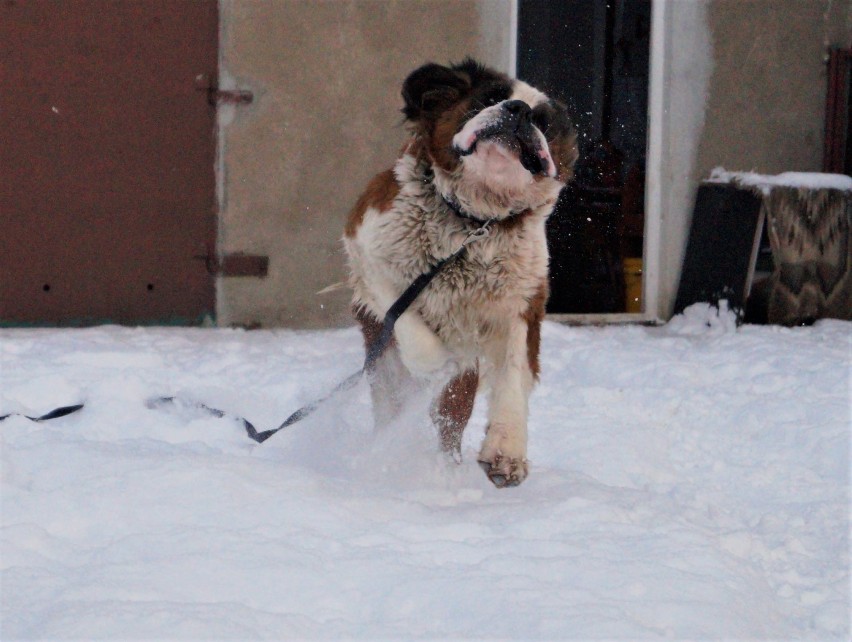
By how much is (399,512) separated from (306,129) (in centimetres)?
421

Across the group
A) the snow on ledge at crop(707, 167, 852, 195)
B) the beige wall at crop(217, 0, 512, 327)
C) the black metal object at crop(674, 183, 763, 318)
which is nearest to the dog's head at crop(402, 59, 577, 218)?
the beige wall at crop(217, 0, 512, 327)

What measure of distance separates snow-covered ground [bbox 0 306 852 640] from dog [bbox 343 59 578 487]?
33 centimetres

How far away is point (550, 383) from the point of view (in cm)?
530

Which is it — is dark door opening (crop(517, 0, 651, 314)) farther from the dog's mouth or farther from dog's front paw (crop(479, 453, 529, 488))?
dog's front paw (crop(479, 453, 529, 488))

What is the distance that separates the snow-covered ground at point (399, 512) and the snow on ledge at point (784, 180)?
213cm

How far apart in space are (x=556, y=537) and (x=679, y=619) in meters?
0.56

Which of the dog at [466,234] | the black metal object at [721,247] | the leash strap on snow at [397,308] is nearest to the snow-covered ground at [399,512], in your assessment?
the leash strap on snow at [397,308]

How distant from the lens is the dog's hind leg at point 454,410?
3688 millimetres

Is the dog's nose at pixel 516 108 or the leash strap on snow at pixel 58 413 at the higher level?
the dog's nose at pixel 516 108

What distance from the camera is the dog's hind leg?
3.69 meters

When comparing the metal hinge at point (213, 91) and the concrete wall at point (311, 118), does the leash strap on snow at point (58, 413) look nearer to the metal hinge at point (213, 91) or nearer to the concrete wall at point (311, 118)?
the concrete wall at point (311, 118)

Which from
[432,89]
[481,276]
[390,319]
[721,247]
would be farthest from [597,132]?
[390,319]

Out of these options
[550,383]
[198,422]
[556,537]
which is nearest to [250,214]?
[550,383]

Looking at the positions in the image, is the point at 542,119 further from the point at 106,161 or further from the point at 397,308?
the point at 106,161
